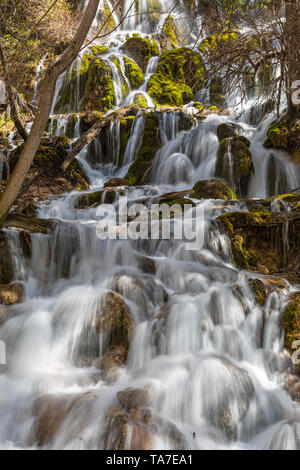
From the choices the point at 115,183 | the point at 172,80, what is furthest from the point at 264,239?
the point at 172,80

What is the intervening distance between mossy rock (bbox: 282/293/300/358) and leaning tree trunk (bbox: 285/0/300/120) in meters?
2.56

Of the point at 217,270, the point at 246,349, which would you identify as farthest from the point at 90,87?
the point at 246,349

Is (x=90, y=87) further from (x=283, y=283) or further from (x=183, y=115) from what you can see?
(x=283, y=283)

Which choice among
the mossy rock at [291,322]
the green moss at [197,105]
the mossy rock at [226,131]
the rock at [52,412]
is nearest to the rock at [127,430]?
the rock at [52,412]

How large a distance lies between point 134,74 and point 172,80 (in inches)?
87.3

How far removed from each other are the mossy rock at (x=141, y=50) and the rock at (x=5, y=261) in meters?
18.8

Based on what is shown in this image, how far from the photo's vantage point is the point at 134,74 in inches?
Result: 755

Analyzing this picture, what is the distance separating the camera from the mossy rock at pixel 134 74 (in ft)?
62.5

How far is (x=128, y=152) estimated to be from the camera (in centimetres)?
1277

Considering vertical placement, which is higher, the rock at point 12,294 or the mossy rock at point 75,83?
the mossy rock at point 75,83

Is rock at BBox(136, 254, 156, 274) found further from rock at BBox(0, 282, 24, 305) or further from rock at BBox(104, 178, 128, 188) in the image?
rock at BBox(104, 178, 128, 188)

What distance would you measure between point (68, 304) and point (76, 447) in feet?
6.67

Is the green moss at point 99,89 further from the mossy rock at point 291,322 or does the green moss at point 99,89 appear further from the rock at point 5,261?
the mossy rock at point 291,322

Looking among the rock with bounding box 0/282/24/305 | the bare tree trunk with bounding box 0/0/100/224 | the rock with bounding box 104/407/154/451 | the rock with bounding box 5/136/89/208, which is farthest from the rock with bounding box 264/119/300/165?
the rock with bounding box 104/407/154/451
